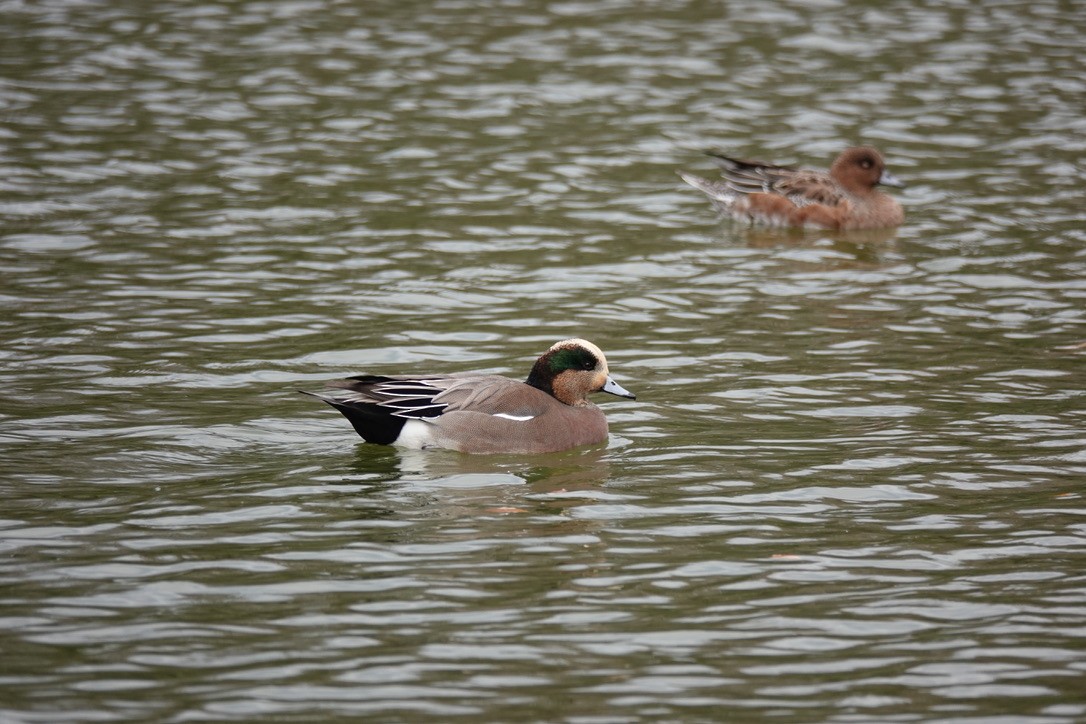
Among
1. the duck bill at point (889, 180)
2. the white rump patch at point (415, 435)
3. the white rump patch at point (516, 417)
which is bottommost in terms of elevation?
the white rump patch at point (415, 435)

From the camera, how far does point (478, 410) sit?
913 centimetres

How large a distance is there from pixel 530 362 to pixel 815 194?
521 cm

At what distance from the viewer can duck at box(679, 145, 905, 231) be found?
1479cm

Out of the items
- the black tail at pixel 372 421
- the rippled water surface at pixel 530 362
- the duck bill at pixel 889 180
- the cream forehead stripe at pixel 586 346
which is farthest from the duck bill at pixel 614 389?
the duck bill at pixel 889 180

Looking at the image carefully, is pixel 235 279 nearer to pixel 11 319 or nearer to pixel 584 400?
pixel 11 319

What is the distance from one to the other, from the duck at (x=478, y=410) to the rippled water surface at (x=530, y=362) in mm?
153

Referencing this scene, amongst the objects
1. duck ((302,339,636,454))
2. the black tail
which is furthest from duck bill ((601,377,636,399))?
the black tail

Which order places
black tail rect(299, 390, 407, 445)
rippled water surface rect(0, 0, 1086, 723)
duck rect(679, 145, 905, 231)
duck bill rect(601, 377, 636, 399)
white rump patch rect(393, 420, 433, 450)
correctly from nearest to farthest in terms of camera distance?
rippled water surface rect(0, 0, 1086, 723) → black tail rect(299, 390, 407, 445) → white rump patch rect(393, 420, 433, 450) → duck bill rect(601, 377, 636, 399) → duck rect(679, 145, 905, 231)

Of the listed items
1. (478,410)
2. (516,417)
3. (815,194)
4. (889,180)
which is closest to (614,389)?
(516,417)

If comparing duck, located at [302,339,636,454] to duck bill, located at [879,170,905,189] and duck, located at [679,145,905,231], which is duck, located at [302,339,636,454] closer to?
duck, located at [679,145,905,231]

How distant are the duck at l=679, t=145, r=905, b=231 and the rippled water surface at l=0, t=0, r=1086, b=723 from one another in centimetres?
27

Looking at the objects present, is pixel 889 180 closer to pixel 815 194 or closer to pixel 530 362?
pixel 815 194

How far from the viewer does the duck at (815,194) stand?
582 inches

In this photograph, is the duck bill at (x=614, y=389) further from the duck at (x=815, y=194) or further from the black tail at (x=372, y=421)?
the duck at (x=815, y=194)
